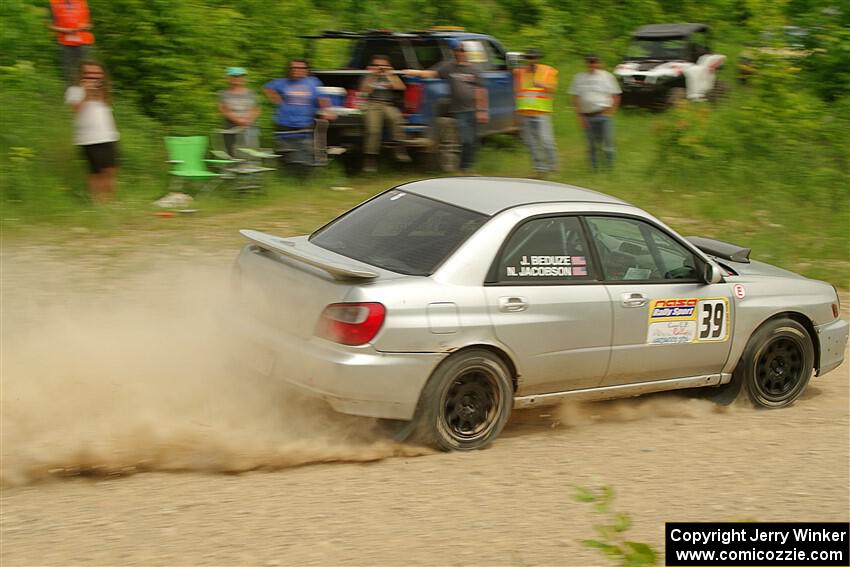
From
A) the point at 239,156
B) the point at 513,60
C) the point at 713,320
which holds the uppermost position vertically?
the point at 513,60

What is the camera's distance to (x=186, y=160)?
12.7 m

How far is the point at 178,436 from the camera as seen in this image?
6.04 metres

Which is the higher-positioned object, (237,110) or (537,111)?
(237,110)

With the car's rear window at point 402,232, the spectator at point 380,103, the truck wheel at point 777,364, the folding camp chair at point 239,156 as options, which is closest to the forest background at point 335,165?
the folding camp chair at point 239,156

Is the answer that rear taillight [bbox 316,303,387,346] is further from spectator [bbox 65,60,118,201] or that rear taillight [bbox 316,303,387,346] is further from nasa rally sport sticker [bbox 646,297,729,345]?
spectator [bbox 65,60,118,201]

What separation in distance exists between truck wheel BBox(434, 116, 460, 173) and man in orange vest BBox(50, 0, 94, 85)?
4708 mm

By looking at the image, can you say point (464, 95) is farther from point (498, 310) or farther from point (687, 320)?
point (498, 310)

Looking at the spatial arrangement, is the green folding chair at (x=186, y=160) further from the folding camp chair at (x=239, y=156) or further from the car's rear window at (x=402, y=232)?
the car's rear window at (x=402, y=232)

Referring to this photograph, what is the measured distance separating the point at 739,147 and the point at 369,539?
12.3 meters

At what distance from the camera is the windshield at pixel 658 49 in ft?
72.5

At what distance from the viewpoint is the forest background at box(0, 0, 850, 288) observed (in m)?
12.2

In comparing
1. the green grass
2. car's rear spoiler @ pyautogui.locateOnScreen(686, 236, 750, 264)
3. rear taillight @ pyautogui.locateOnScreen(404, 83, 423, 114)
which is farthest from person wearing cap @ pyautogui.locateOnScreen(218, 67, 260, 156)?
car's rear spoiler @ pyautogui.locateOnScreen(686, 236, 750, 264)

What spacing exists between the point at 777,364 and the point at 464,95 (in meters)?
7.53

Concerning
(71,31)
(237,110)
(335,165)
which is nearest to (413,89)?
(335,165)
